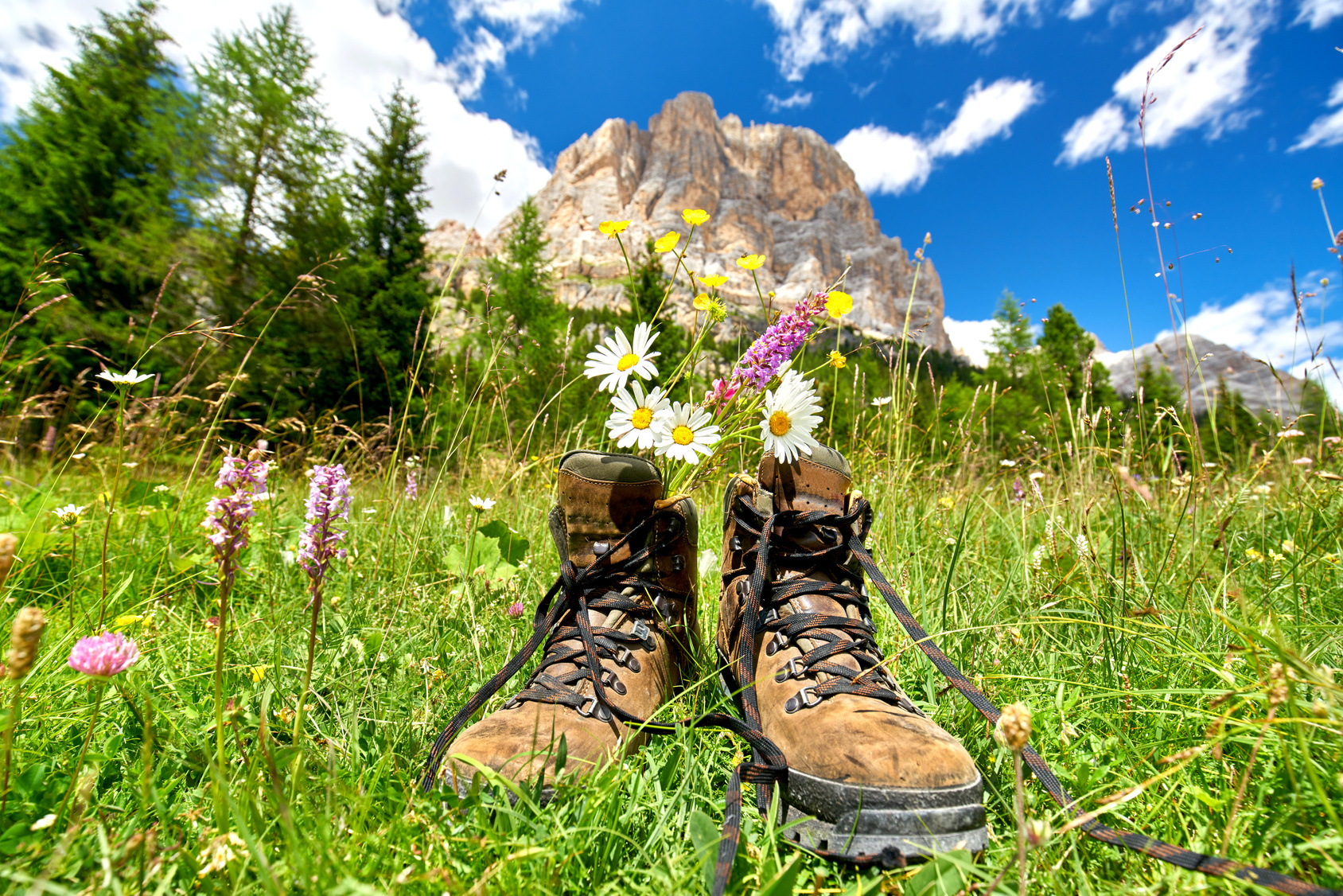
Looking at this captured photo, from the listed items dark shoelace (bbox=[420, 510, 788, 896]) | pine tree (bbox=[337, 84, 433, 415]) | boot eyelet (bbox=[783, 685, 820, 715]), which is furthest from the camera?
pine tree (bbox=[337, 84, 433, 415])

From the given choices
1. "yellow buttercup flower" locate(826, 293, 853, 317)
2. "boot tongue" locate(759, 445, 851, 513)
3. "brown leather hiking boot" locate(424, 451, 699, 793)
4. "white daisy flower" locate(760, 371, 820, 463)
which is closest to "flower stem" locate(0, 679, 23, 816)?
"brown leather hiking boot" locate(424, 451, 699, 793)

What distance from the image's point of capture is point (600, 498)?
143 cm

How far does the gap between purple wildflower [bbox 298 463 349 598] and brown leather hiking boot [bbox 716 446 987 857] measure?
0.79 metres

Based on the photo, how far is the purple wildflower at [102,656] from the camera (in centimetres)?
63

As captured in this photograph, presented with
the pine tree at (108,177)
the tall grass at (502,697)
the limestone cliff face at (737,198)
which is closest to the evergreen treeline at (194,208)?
the pine tree at (108,177)

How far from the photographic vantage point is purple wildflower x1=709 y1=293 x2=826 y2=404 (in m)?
1.46

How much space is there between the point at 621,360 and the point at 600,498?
0.36 meters

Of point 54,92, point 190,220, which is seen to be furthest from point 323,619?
point 54,92

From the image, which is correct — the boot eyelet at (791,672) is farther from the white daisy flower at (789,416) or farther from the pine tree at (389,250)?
the pine tree at (389,250)

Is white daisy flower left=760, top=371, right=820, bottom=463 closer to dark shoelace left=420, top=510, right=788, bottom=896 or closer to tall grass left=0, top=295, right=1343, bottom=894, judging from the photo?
dark shoelace left=420, top=510, right=788, bottom=896

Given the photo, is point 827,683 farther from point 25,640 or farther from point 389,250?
point 389,250

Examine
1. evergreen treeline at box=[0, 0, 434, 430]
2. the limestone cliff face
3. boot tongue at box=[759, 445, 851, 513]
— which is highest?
the limestone cliff face

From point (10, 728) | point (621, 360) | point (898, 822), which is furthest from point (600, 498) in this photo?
point (10, 728)

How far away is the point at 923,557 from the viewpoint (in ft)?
7.78
